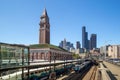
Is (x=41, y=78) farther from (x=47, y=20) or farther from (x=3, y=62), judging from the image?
(x=47, y=20)

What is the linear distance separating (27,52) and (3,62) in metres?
8.77

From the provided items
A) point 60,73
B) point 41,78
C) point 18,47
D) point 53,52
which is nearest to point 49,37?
point 53,52

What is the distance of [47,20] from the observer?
14612cm

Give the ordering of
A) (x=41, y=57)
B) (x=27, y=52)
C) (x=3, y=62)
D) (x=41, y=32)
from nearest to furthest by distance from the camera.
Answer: (x=3, y=62)
(x=27, y=52)
(x=41, y=57)
(x=41, y=32)

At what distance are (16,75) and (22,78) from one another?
69.4 inches

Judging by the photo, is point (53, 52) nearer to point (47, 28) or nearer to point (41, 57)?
point (41, 57)

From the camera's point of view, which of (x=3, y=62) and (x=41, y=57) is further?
(x=41, y=57)

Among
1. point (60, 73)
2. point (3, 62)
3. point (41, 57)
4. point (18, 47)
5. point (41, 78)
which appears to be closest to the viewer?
point (3, 62)

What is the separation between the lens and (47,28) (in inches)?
5773

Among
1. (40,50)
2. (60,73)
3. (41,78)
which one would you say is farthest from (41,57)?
(41,78)

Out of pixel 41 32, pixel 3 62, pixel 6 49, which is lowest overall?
pixel 3 62

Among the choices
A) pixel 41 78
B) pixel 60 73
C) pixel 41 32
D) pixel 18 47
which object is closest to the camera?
pixel 18 47

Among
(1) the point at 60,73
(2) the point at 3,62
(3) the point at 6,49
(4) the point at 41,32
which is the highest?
(4) the point at 41,32

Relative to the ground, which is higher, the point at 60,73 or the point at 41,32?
the point at 41,32
